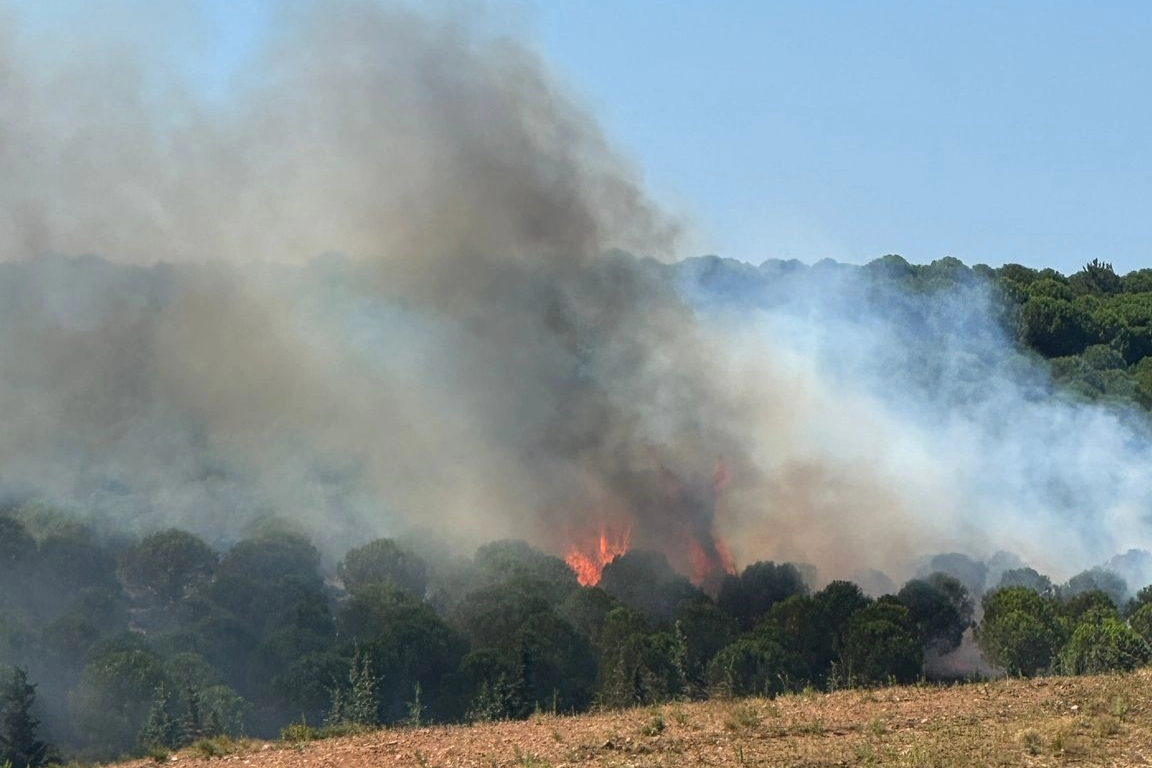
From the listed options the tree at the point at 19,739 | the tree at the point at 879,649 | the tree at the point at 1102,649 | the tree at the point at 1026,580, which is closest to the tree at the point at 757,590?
the tree at the point at 1026,580

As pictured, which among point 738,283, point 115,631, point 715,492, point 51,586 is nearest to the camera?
point 115,631

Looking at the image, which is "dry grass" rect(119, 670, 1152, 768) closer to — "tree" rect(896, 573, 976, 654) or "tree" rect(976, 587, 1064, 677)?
"tree" rect(976, 587, 1064, 677)

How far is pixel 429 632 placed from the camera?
A: 50.2 metres

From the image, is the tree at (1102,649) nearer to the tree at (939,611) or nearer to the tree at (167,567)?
the tree at (939,611)

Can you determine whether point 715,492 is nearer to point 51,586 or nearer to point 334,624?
point 334,624

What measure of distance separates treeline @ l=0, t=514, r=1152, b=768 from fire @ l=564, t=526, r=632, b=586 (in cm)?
322

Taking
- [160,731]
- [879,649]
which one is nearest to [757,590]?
[879,649]

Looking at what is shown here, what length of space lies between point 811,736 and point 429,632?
29115mm

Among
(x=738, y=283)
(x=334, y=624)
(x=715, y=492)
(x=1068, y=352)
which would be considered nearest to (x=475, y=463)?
(x=715, y=492)

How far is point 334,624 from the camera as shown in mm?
56781

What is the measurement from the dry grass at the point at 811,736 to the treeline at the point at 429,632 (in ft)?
23.0

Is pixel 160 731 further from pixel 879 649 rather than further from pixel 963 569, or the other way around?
pixel 963 569

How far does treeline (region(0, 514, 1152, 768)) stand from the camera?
1677 inches

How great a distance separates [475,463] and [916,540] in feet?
65.5
